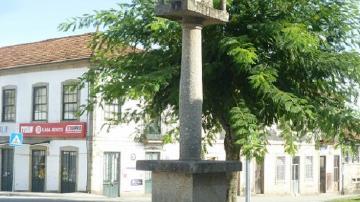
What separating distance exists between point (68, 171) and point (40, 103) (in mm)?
3807

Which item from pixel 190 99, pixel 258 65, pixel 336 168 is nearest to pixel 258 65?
pixel 258 65

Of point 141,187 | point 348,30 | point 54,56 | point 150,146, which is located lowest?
point 141,187

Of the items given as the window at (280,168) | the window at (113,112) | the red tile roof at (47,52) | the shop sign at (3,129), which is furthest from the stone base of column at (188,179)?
the window at (280,168)

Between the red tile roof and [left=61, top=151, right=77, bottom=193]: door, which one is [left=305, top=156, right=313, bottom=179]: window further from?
[left=61, top=151, right=77, bottom=193]: door

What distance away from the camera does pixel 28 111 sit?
101 feet

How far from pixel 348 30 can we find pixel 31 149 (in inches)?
862

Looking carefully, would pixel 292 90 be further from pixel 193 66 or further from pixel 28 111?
pixel 28 111

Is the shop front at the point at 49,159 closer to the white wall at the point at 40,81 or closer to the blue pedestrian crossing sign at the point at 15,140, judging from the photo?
the white wall at the point at 40,81

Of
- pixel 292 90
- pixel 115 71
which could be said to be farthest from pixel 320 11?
pixel 115 71

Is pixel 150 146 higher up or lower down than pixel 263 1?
lower down

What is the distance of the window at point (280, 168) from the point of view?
37.6m

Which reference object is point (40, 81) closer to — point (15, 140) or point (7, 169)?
point (15, 140)

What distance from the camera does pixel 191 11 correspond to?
8.84m

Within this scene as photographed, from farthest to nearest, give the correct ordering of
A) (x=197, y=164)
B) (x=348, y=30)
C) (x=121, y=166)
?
(x=121, y=166) < (x=348, y=30) < (x=197, y=164)
